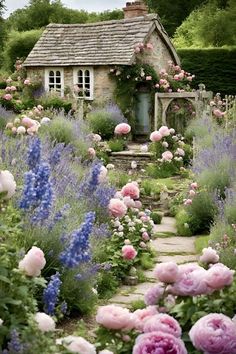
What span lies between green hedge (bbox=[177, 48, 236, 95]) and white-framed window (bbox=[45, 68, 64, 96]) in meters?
7.17

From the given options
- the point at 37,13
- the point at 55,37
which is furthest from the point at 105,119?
the point at 37,13

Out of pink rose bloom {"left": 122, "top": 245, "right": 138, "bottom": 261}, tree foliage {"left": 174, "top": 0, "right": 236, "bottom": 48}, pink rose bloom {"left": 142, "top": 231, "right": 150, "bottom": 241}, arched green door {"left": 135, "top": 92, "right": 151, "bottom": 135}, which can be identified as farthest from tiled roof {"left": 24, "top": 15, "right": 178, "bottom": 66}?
pink rose bloom {"left": 122, "top": 245, "right": 138, "bottom": 261}

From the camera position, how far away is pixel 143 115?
19.4 metres

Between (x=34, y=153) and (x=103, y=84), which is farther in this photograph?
(x=103, y=84)

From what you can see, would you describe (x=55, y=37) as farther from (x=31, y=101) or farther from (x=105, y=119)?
(x=105, y=119)

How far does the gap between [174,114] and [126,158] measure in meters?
2.96

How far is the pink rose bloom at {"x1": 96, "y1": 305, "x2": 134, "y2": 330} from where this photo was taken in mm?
3043

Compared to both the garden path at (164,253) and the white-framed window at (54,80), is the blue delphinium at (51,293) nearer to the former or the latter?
the garden path at (164,253)

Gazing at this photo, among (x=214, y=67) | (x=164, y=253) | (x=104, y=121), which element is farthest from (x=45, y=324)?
(x=214, y=67)

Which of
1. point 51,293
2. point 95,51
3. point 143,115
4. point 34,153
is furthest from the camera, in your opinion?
point 95,51

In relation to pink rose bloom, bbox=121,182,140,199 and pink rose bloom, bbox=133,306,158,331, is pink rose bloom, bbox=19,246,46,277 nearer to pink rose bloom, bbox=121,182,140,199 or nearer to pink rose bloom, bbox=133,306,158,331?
pink rose bloom, bbox=133,306,158,331

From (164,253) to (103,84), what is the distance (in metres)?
12.9

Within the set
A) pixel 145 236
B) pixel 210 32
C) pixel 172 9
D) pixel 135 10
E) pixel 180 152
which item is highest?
pixel 172 9

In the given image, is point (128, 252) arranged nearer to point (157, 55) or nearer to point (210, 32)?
point (157, 55)
